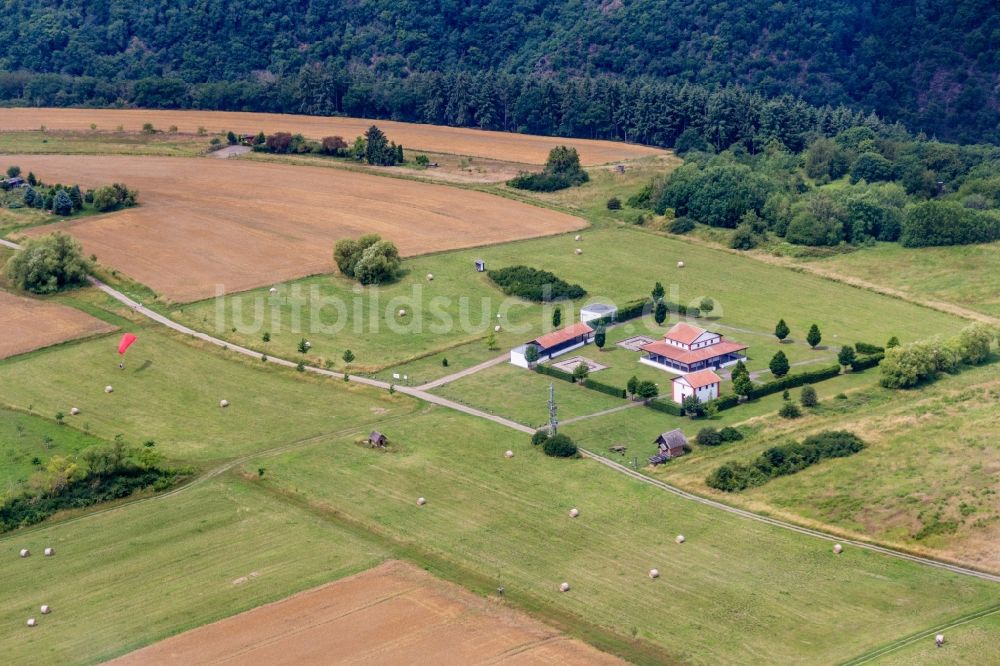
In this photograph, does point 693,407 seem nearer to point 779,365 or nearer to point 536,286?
point 779,365

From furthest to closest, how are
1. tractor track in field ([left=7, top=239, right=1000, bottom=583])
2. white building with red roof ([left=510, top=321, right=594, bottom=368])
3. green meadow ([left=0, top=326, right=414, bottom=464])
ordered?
1. white building with red roof ([left=510, top=321, right=594, bottom=368])
2. green meadow ([left=0, top=326, right=414, bottom=464])
3. tractor track in field ([left=7, top=239, right=1000, bottom=583])

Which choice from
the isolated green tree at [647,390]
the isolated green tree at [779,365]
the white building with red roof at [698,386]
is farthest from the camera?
the isolated green tree at [779,365]

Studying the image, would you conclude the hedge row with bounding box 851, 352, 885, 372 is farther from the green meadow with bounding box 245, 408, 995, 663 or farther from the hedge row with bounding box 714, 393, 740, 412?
the green meadow with bounding box 245, 408, 995, 663

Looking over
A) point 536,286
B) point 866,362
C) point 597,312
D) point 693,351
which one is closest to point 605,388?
point 693,351

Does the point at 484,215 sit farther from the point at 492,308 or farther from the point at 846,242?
the point at 846,242

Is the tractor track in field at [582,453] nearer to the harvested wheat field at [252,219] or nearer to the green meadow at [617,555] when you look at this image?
the green meadow at [617,555]

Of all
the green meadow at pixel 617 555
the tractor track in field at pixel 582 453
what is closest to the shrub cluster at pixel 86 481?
the tractor track in field at pixel 582 453

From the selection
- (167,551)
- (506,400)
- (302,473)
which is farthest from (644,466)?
(167,551)

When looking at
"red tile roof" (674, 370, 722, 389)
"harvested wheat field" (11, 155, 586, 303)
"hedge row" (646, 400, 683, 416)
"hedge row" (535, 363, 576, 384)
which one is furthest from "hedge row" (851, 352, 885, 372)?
"harvested wheat field" (11, 155, 586, 303)
